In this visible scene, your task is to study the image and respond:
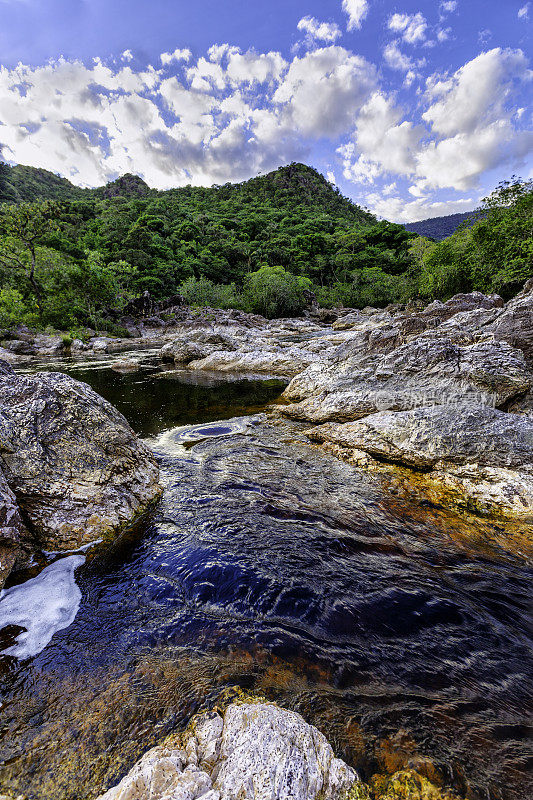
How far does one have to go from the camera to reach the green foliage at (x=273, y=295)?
51284 millimetres

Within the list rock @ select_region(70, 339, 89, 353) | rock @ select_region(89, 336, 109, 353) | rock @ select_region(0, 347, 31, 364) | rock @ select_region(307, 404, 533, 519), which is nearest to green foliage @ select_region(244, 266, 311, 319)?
rock @ select_region(89, 336, 109, 353)

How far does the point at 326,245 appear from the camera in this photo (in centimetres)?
8325

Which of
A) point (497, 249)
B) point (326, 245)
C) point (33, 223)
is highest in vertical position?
point (326, 245)

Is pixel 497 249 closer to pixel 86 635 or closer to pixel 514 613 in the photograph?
pixel 514 613

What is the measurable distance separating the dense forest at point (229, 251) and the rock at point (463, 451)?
23949mm

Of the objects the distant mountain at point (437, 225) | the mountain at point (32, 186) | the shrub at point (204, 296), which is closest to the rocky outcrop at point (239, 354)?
the shrub at point (204, 296)

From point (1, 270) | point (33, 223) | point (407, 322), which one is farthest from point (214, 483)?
point (1, 270)

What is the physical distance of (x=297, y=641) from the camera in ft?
9.07

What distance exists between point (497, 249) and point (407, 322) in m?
19.7

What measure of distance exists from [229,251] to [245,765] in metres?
83.3

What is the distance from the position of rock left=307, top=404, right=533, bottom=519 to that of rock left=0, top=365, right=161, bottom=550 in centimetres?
424

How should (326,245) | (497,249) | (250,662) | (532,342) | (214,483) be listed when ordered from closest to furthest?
(250,662)
(214,483)
(532,342)
(497,249)
(326,245)

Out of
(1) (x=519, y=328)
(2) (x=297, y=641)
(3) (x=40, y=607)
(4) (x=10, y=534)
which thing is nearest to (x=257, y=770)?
(2) (x=297, y=641)

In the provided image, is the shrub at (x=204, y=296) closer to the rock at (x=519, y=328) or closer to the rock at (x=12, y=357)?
the rock at (x=12, y=357)
